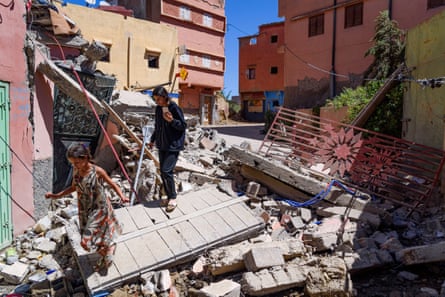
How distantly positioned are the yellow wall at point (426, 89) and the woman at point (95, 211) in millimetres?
5445

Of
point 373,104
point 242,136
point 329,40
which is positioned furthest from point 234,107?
point 373,104

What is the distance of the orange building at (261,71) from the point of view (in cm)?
3066

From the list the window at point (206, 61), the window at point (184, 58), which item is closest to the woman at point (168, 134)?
the window at point (184, 58)

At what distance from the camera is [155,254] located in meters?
3.96

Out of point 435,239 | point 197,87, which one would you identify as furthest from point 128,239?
point 197,87

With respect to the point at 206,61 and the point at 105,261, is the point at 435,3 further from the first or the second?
the point at 105,261

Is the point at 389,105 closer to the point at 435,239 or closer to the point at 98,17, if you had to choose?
the point at 435,239

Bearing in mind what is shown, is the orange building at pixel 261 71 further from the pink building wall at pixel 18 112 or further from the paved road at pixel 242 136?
the pink building wall at pixel 18 112

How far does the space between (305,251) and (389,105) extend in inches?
281

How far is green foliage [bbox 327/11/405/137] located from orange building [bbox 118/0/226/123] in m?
12.2

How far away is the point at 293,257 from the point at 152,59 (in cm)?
1907

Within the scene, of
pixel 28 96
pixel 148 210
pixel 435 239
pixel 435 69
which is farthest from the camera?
pixel 435 69

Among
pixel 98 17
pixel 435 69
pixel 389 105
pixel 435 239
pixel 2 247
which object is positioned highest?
pixel 98 17

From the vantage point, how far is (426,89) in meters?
→ 6.70
